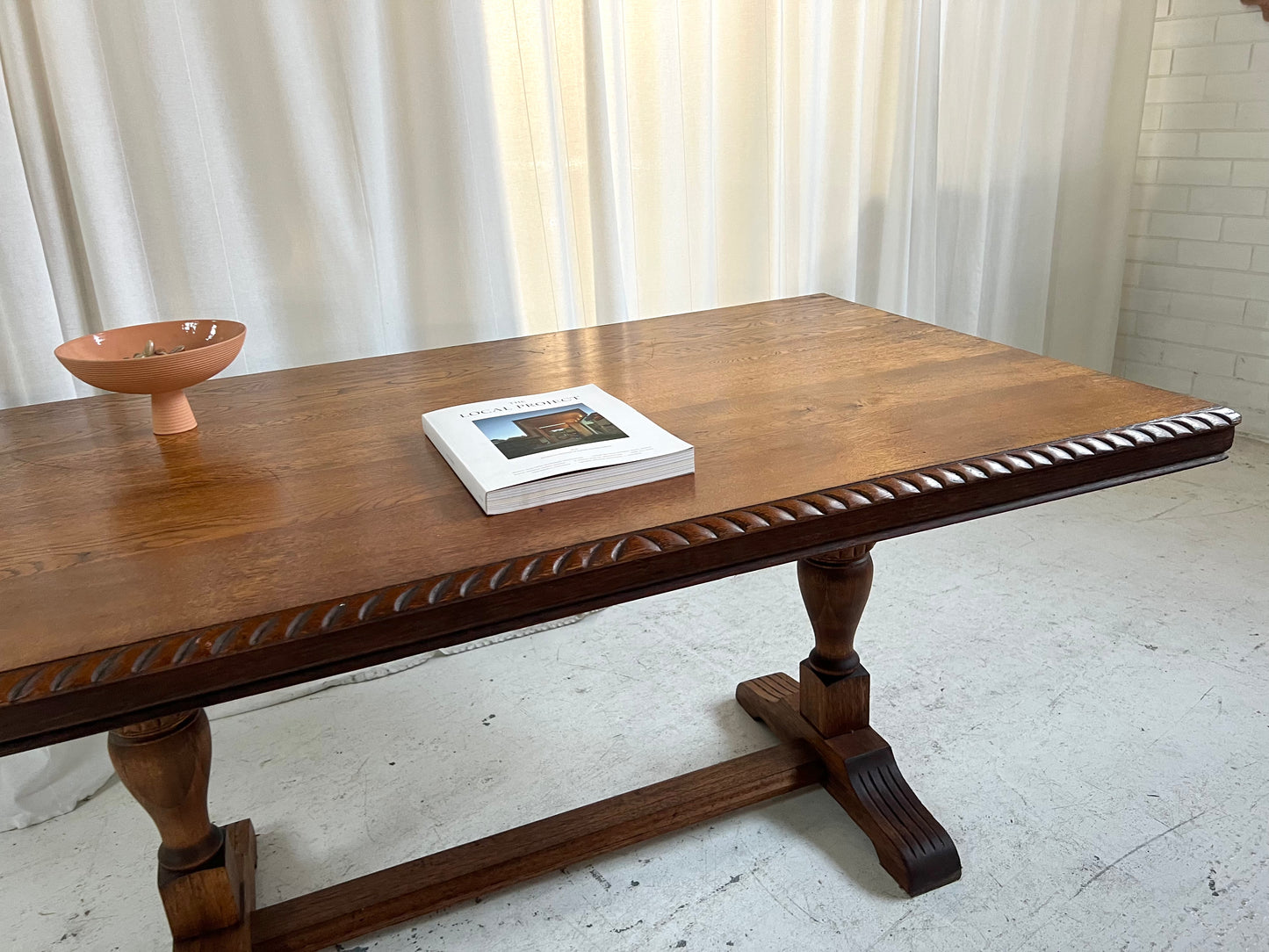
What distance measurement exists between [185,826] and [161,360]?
1.95 ft

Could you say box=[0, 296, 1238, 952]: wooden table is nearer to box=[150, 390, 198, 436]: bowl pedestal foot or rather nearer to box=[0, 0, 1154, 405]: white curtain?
box=[150, 390, 198, 436]: bowl pedestal foot

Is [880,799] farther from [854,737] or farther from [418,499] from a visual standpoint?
[418,499]

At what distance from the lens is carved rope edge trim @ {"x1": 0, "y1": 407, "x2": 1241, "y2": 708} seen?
80cm

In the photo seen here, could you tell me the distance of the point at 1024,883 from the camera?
1.45 metres

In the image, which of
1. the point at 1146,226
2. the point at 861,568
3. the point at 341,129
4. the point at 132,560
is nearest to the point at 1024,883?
the point at 861,568

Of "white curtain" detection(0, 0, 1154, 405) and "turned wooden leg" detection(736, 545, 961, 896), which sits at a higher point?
"white curtain" detection(0, 0, 1154, 405)

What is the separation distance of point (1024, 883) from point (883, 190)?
1909 mm

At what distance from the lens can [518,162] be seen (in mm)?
2207

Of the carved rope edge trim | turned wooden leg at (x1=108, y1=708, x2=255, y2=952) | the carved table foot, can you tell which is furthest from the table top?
the carved table foot

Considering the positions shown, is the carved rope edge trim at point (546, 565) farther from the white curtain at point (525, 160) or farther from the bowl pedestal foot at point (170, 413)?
the white curtain at point (525, 160)

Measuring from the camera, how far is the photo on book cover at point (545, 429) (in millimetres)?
1133

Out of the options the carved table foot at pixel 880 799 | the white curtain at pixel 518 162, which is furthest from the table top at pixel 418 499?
the carved table foot at pixel 880 799

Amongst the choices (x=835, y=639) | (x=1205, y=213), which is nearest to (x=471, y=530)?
(x=835, y=639)

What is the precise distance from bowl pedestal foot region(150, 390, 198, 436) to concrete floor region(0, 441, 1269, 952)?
0.73 meters
